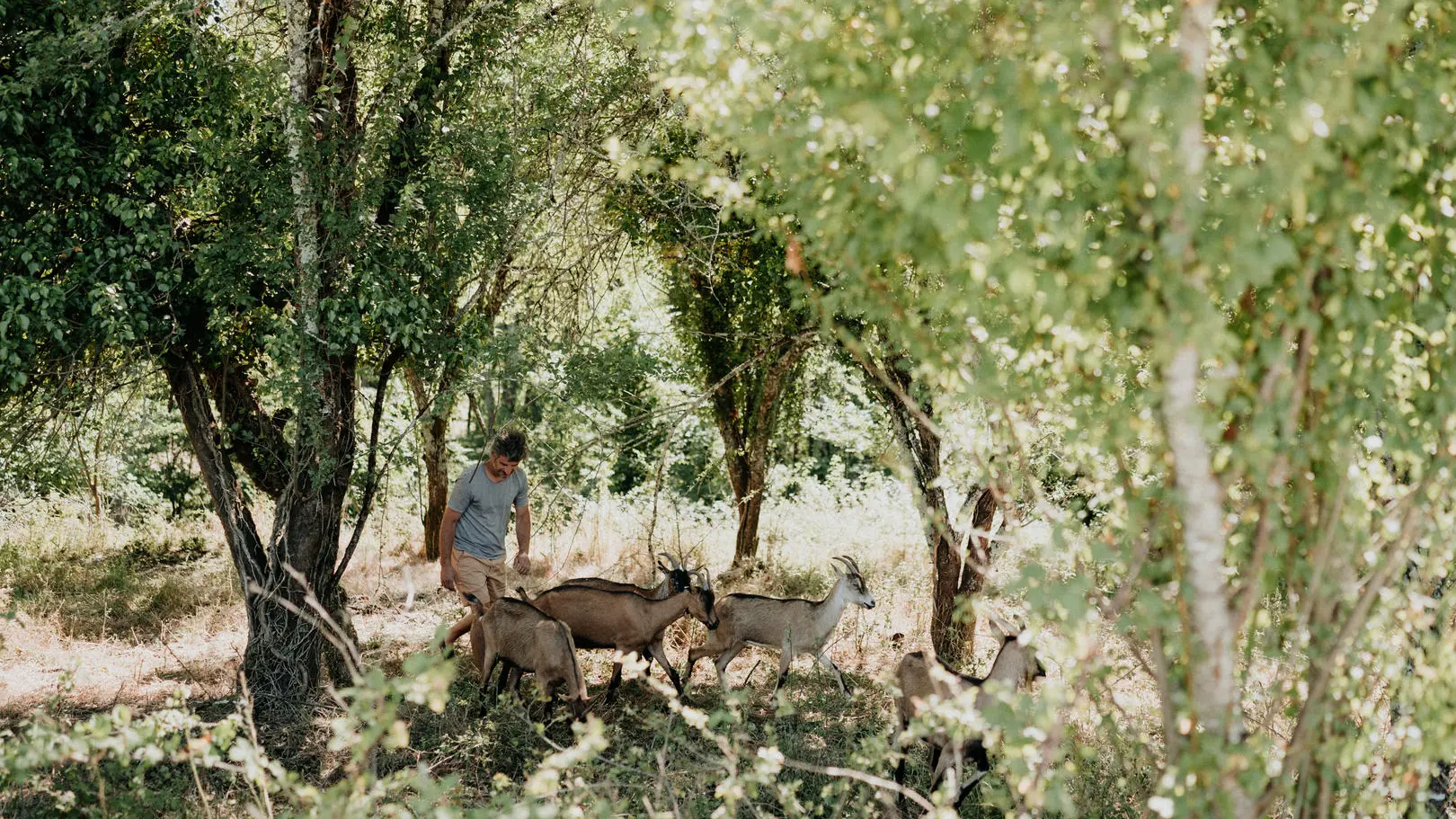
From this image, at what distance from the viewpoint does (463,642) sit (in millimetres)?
9555

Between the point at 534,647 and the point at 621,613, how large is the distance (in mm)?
880

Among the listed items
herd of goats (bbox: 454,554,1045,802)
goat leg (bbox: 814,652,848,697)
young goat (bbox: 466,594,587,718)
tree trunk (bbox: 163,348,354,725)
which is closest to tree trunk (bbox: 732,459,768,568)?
herd of goats (bbox: 454,554,1045,802)

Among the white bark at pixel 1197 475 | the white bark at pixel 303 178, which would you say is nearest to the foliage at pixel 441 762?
the white bark at pixel 1197 475

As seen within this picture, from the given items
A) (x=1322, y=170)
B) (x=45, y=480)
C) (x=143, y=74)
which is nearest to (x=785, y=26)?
(x=1322, y=170)

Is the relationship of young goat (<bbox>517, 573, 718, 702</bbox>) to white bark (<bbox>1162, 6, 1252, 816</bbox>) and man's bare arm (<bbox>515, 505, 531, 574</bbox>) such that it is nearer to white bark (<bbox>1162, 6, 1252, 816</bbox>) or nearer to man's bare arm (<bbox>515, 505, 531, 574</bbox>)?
man's bare arm (<bbox>515, 505, 531, 574</bbox>)

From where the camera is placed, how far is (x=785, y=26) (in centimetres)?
287

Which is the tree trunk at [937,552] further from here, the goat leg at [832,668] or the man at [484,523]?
the man at [484,523]

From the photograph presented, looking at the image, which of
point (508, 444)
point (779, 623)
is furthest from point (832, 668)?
point (508, 444)

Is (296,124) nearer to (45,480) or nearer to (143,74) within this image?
(143,74)

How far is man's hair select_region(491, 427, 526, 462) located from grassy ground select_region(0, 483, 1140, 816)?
4.05ft

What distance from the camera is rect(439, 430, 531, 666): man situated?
801 cm

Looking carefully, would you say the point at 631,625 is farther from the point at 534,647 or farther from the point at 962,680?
the point at 962,680

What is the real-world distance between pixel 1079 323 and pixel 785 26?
1.10 meters

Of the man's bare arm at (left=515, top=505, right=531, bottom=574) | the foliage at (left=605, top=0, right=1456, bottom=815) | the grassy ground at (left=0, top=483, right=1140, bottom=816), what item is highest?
the foliage at (left=605, top=0, right=1456, bottom=815)
